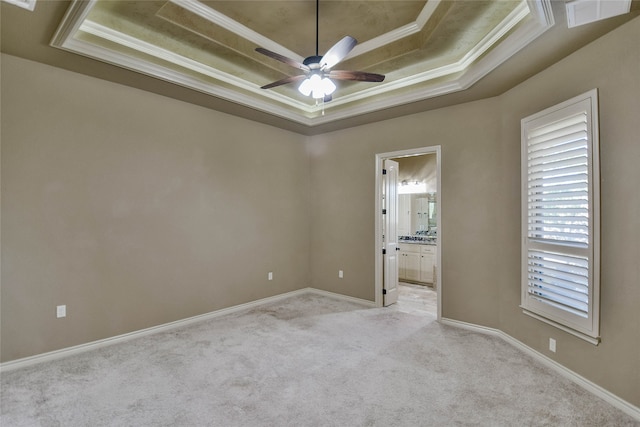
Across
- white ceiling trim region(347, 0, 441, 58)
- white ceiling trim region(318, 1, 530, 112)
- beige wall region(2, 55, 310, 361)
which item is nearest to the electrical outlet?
beige wall region(2, 55, 310, 361)

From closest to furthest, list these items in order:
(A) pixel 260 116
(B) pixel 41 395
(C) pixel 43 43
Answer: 1. (B) pixel 41 395
2. (C) pixel 43 43
3. (A) pixel 260 116

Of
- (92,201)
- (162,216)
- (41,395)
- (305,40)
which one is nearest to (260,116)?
(305,40)

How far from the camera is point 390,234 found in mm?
5062

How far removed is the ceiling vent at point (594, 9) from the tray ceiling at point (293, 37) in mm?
137

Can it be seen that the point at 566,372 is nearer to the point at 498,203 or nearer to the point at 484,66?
the point at 498,203

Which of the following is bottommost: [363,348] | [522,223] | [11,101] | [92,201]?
[363,348]

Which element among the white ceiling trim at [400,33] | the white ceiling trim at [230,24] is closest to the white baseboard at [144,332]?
the white ceiling trim at [230,24]

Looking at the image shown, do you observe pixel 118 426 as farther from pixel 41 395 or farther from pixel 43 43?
pixel 43 43

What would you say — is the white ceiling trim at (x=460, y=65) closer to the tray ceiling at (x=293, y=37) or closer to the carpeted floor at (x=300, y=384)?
the tray ceiling at (x=293, y=37)

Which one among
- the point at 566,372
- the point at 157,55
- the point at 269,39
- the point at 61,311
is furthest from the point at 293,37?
the point at 566,372

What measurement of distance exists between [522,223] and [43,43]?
4848 mm

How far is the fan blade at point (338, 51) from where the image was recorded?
2383 mm

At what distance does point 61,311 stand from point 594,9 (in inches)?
201

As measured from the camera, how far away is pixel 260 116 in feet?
15.4
